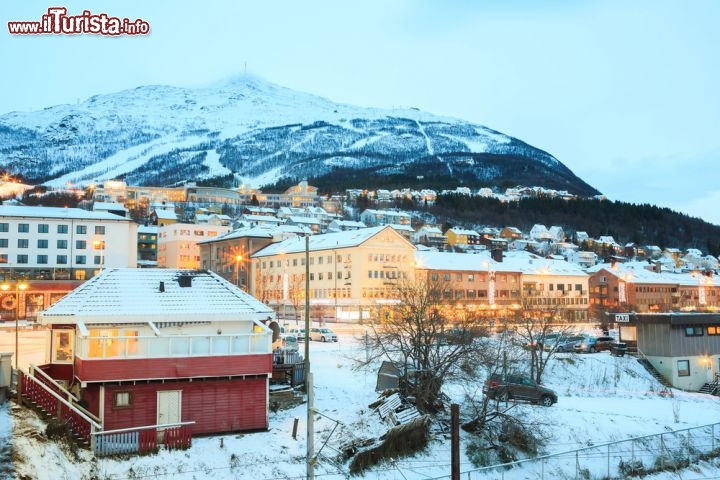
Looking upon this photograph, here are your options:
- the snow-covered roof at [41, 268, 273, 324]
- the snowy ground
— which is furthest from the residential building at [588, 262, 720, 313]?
the snow-covered roof at [41, 268, 273, 324]

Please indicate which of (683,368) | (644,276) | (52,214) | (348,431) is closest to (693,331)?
(683,368)

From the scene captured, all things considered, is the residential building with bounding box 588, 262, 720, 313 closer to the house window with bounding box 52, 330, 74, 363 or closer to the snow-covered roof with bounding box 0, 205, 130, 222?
the snow-covered roof with bounding box 0, 205, 130, 222

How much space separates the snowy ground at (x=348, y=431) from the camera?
80.5ft

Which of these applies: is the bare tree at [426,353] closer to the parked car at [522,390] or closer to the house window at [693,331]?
the parked car at [522,390]

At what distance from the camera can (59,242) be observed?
4227 inches

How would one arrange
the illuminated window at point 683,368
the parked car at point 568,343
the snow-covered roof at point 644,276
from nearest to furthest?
the illuminated window at point 683,368
the parked car at point 568,343
the snow-covered roof at point 644,276

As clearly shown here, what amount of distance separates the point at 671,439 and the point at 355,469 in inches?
721

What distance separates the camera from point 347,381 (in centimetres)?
4000

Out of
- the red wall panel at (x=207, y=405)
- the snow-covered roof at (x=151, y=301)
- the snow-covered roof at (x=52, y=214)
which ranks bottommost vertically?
the red wall panel at (x=207, y=405)

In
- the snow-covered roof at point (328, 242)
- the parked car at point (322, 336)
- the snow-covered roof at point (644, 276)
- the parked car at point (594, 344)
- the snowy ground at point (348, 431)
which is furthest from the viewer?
the snow-covered roof at point (644, 276)

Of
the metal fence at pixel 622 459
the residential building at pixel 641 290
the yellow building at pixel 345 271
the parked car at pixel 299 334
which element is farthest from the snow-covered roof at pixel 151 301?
the residential building at pixel 641 290

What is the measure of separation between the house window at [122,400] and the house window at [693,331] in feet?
148

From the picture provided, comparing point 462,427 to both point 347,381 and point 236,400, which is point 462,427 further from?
point 236,400

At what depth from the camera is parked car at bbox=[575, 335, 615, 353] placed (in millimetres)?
61237
